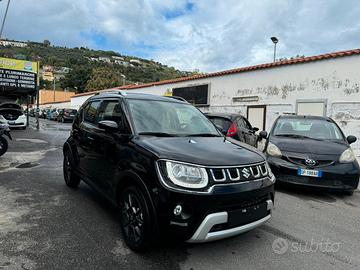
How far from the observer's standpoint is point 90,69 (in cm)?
5881

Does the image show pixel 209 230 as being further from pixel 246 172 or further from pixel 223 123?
pixel 223 123

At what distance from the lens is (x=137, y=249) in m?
3.14

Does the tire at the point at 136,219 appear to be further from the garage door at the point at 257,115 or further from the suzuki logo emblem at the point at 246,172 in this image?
the garage door at the point at 257,115

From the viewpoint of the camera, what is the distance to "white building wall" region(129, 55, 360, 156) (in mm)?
10172

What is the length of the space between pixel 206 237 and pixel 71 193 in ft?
10.9

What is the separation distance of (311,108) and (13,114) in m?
17.2

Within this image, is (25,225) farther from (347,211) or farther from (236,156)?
(347,211)

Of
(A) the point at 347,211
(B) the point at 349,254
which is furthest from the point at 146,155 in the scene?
(A) the point at 347,211

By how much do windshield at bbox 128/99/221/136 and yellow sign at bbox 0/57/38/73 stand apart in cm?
2134

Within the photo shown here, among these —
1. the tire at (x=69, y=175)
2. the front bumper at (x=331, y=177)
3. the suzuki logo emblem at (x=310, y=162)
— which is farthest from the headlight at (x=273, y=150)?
the tire at (x=69, y=175)

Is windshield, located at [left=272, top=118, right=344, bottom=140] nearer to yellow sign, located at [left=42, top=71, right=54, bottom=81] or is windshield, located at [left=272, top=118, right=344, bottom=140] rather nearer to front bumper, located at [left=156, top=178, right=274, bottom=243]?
front bumper, located at [left=156, top=178, right=274, bottom=243]

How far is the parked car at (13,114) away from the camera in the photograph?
717 inches

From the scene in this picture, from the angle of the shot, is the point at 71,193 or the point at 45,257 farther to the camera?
the point at 71,193

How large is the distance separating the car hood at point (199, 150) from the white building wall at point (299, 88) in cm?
837
